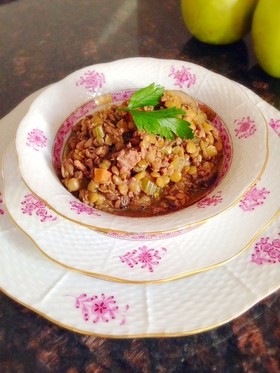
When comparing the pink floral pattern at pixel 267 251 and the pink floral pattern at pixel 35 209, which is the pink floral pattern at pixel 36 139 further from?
the pink floral pattern at pixel 267 251

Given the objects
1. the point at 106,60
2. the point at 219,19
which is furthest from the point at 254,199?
the point at 106,60

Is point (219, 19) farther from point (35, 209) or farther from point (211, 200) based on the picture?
point (35, 209)

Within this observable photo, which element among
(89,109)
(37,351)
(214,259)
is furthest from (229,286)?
(89,109)

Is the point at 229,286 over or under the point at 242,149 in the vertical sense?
under

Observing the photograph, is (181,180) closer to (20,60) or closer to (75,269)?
(75,269)

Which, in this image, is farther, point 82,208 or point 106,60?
point 106,60

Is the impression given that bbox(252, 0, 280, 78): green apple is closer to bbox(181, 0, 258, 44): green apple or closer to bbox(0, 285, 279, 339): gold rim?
bbox(181, 0, 258, 44): green apple
